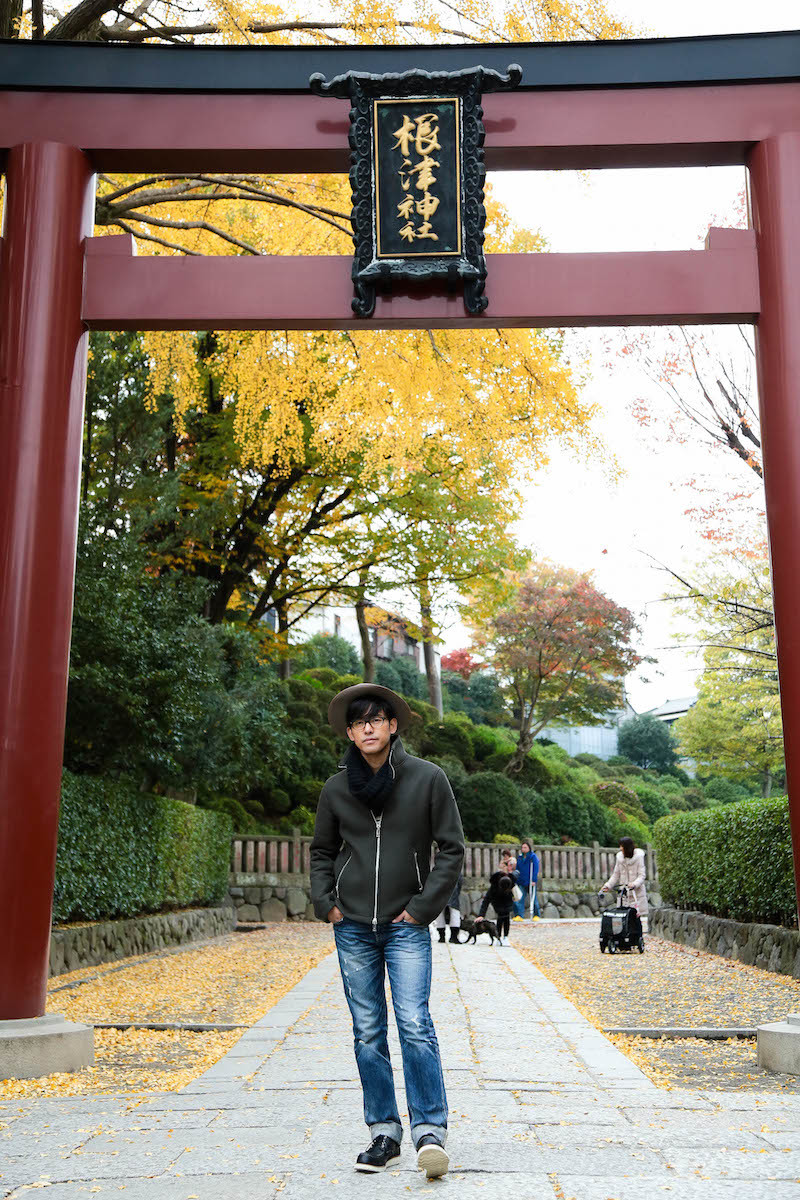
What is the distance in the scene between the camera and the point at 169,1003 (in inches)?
343

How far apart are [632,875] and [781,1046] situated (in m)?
7.98

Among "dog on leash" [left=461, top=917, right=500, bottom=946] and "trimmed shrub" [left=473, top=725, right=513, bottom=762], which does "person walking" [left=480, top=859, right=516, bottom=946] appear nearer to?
"dog on leash" [left=461, top=917, right=500, bottom=946]

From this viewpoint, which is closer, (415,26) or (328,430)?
(415,26)

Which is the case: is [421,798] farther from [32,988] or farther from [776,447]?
[776,447]

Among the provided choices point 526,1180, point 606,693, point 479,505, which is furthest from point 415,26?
point 606,693

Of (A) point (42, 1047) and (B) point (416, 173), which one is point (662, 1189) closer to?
(A) point (42, 1047)

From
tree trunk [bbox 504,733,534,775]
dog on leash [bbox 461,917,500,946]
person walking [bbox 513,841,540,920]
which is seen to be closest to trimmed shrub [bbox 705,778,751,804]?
tree trunk [bbox 504,733,534,775]

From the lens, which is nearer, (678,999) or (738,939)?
(678,999)

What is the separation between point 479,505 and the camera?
62.5ft

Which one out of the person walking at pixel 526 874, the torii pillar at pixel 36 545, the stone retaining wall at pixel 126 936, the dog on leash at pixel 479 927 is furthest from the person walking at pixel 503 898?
the torii pillar at pixel 36 545

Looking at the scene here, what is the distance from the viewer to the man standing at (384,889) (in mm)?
3660

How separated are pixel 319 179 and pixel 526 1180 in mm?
8428

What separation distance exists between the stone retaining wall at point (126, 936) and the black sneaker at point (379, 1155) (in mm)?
6770

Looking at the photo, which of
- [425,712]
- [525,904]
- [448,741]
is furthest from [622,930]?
[425,712]
